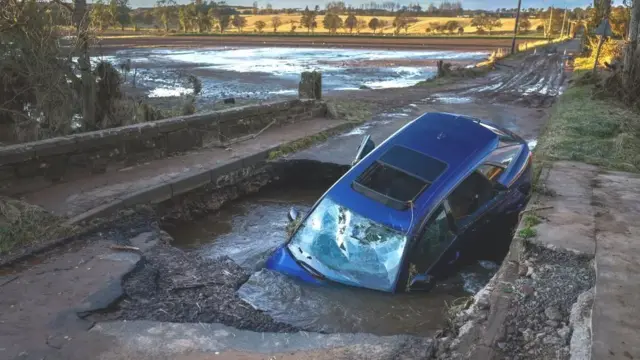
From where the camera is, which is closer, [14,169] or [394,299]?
[394,299]

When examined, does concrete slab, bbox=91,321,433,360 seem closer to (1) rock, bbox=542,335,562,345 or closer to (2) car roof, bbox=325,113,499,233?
(1) rock, bbox=542,335,562,345

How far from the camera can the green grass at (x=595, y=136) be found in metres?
9.53

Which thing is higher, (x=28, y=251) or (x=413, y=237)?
(x=413, y=237)

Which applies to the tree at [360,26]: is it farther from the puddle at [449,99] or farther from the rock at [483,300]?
the rock at [483,300]

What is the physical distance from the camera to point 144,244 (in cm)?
637

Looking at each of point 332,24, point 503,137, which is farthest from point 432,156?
point 332,24

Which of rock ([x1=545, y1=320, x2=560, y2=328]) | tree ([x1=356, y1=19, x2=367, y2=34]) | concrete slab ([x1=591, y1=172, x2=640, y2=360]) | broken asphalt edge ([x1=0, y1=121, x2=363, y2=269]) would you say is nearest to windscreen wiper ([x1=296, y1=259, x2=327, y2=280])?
rock ([x1=545, y1=320, x2=560, y2=328])

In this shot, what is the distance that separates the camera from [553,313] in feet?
14.0

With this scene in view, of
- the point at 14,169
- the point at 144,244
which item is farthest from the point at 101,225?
the point at 14,169

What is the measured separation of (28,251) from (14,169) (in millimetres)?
1960

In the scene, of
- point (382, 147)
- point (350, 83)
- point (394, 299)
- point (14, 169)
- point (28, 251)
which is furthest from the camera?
point (350, 83)

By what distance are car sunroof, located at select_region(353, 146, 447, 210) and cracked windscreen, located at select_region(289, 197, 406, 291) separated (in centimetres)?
33

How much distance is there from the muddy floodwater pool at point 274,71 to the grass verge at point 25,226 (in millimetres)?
14881

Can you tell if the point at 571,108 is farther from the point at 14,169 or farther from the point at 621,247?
the point at 14,169
